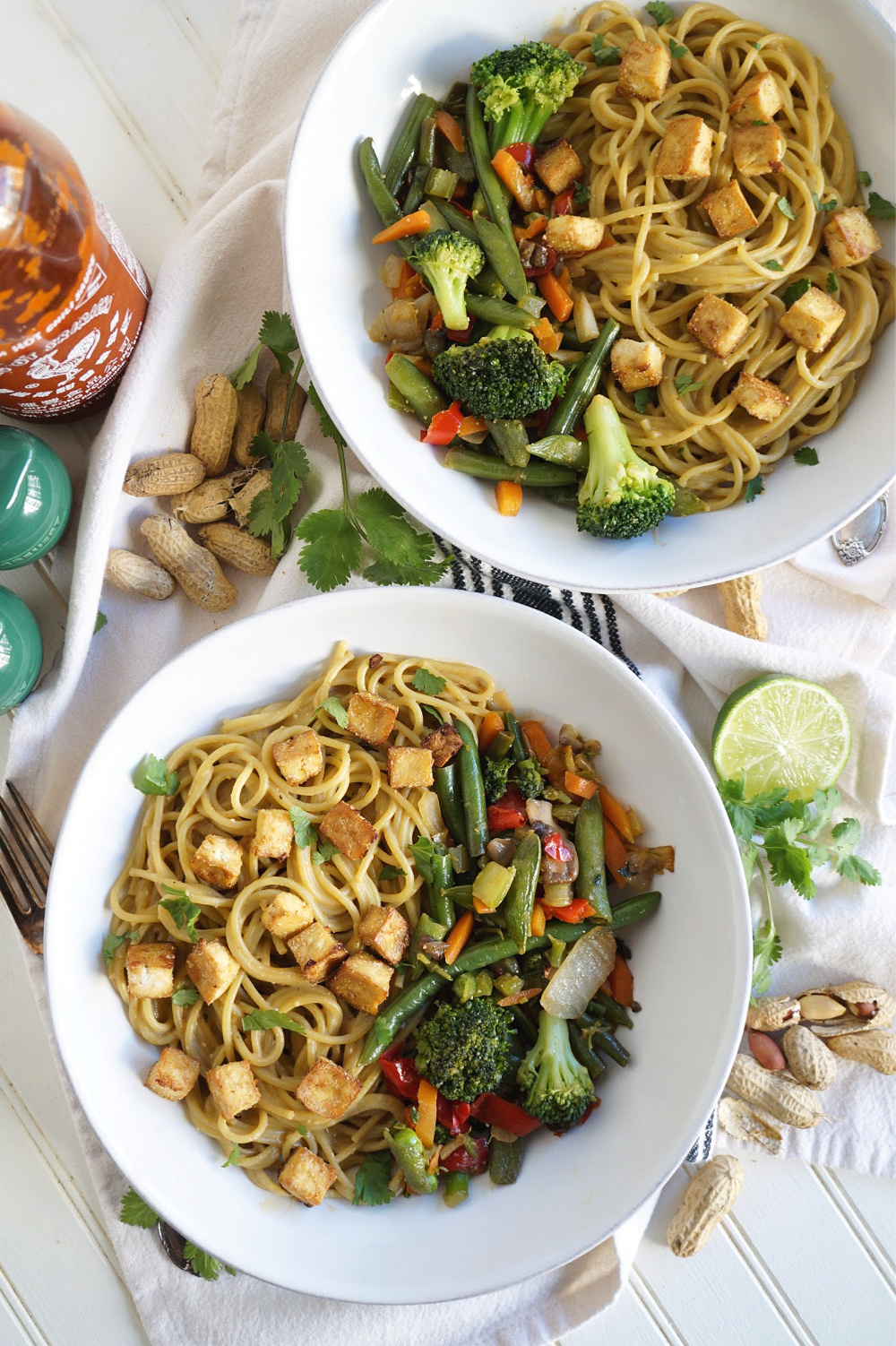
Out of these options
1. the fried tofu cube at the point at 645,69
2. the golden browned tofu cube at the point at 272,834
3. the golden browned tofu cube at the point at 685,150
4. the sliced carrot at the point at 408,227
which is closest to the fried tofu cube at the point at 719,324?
the golden browned tofu cube at the point at 685,150

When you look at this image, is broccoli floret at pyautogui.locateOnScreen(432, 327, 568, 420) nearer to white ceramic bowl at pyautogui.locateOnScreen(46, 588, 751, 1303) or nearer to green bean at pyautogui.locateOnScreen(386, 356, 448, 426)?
green bean at pyautogui.locateOnScreen(386, 356, 448, 426)

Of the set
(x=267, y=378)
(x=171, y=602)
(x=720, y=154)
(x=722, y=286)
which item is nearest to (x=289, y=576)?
(x=171, y=602)

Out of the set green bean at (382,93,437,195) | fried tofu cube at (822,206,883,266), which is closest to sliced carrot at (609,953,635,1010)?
fried tofu cube at (822,206,883,266)

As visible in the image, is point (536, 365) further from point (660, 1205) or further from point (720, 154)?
point (660, 1205)

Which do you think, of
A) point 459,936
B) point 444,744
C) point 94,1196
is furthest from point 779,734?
point 94,1196

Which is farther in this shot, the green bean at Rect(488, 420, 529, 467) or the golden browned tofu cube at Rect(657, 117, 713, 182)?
the green bean at Rect(488, 420, 529, 467)

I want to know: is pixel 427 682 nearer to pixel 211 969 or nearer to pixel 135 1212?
pixel 211 969
